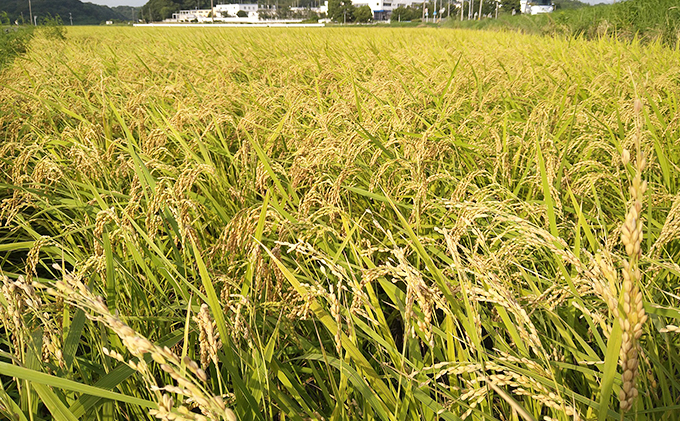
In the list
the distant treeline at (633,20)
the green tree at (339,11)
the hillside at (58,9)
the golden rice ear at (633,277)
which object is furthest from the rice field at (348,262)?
the hillside at (58,9)

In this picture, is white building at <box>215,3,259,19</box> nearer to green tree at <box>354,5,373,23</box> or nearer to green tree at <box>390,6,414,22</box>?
green tree at <box>390,6,414,22</box>

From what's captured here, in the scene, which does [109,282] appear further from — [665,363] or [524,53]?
[524,53]

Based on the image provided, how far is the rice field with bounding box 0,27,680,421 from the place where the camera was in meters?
0.73

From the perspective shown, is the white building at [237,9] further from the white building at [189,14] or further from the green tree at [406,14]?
the green tree at [406,14]

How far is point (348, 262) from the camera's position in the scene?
1.28m

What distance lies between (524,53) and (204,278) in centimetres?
528

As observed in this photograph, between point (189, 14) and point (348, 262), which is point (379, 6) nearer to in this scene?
point (189, 14)

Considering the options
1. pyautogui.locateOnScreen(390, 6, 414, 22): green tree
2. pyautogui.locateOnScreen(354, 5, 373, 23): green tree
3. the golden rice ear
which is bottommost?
the golden rice ear

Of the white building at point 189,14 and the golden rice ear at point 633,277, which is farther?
the white building at point 189,14

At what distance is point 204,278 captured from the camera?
0.83 metres

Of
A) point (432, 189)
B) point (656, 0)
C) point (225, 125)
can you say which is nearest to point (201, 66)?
point (225, 125)

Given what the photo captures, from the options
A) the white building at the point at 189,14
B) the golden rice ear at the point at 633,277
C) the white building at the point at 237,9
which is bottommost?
the golden rice ear at the point at 633,277

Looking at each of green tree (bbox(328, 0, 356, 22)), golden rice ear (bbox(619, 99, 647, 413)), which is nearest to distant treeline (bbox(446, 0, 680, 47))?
golden rice ear (bbox(619, 99, 647, 413))

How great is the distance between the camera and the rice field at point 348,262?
0.73 meters
